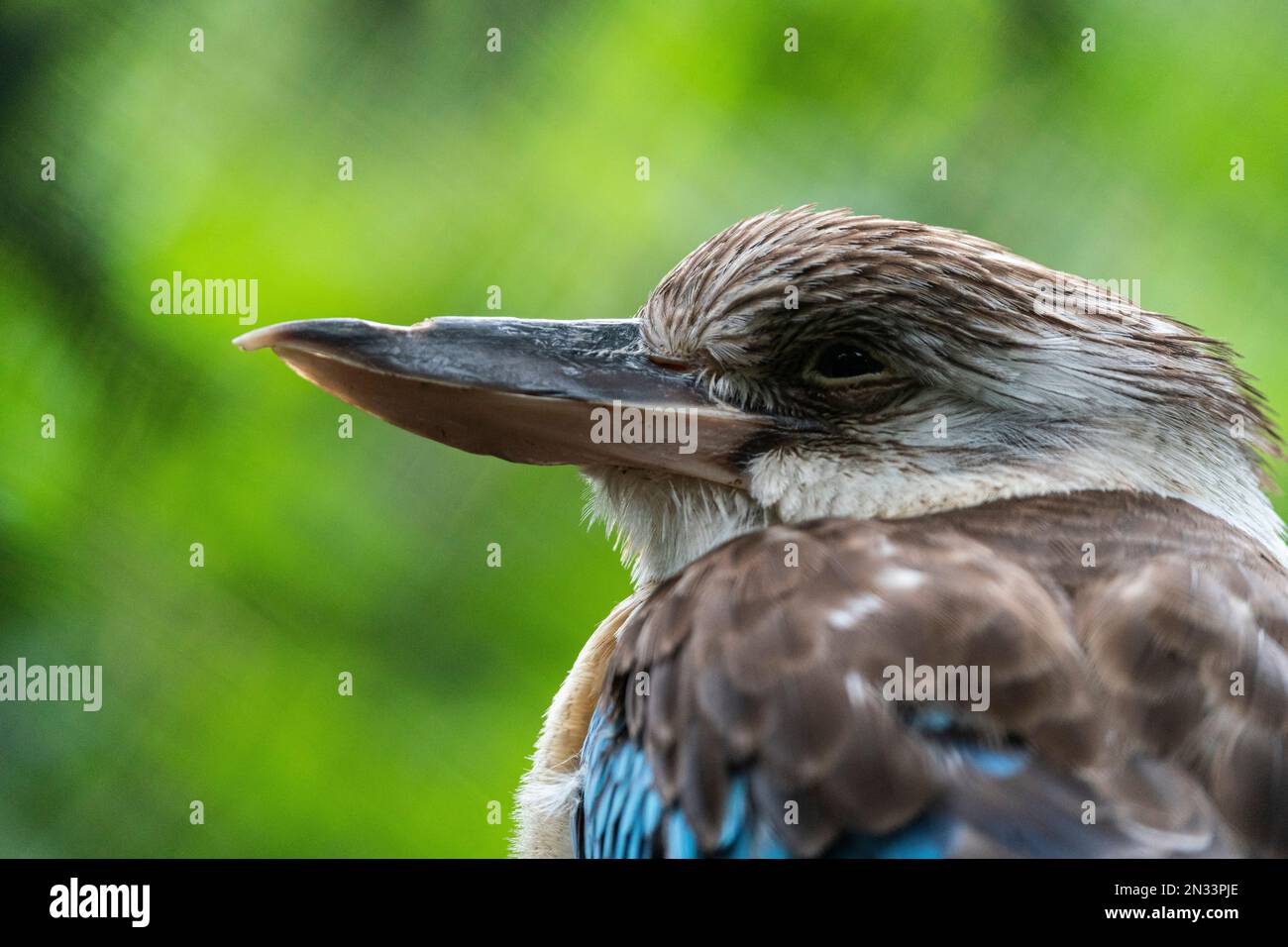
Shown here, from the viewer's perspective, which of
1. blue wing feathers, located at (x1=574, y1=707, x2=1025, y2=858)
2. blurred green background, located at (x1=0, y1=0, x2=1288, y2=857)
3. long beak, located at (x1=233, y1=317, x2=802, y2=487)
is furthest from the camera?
blurred green background, located at (x1=0, y1=0, x2=1288, y2=857)

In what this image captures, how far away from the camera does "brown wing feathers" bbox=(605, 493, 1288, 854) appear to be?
1434 millimetres

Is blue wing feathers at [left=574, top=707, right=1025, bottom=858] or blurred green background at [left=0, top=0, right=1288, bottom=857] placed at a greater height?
blurred green background at [left=0, top=0, right=1288, bottom=857]

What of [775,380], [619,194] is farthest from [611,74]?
[775,380]

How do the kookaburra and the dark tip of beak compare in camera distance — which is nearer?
the kookaburra

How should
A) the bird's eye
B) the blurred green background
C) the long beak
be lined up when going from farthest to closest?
the blurred green background
the bird's eye
the long beak

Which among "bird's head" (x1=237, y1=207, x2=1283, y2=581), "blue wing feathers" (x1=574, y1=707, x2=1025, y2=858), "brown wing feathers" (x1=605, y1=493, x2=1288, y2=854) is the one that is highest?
"bird's head" (x1=237, y1=207, x2=1283, y2=581)

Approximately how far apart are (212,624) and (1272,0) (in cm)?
267

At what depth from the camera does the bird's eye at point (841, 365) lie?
196 centimetres

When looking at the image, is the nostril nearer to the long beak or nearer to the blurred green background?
the long beak

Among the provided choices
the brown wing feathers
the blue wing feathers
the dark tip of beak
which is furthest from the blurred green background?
the brown wing feathers

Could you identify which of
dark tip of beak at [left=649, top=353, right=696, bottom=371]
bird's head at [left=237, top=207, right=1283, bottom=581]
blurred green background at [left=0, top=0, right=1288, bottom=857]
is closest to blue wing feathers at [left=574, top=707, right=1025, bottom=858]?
bird's head at [left=237, top=207, right=1283, bottom=581]

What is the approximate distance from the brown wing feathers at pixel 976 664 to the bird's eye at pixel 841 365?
0.83 feet

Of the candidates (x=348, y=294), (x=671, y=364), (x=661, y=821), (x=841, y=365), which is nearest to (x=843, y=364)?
(x=841, y=365)
